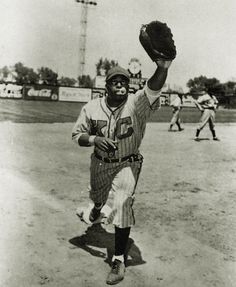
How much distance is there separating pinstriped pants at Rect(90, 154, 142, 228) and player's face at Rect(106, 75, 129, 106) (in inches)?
21.4

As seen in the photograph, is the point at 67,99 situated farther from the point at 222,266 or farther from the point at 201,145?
the point at 222,266

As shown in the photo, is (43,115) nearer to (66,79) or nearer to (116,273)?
(116,273)

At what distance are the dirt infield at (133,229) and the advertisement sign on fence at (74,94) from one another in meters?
24.1

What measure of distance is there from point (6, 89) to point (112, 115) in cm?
2807

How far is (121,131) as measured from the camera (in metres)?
3.66

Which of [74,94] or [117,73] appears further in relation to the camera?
[74,94]

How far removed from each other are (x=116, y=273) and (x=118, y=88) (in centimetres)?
147

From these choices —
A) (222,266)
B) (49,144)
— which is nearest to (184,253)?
(222,266)

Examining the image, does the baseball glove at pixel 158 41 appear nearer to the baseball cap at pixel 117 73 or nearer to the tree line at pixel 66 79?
the baseball cap at pixel 117 73

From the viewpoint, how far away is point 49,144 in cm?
996

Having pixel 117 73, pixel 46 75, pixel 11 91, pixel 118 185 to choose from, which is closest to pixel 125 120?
pixel 117 73

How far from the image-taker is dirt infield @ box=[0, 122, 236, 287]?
3396 millimetres

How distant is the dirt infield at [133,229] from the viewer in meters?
3.40

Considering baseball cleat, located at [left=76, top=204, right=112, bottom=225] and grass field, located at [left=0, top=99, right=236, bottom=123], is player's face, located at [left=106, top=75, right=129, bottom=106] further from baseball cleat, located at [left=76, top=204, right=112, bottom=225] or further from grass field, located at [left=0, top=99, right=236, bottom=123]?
grass field, located at [left=0, top=99, right=236, bottom=123]
